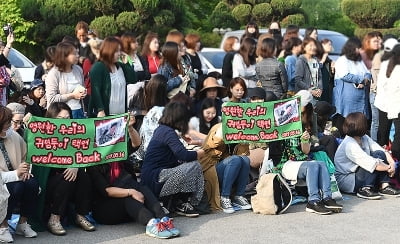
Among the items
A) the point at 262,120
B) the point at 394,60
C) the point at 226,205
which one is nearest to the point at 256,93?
the point at 262,120

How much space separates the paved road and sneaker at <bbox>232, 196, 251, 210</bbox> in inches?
4.6

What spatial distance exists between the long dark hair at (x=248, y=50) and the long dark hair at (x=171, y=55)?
1.61m

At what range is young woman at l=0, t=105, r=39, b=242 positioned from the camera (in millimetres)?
6645

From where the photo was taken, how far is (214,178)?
8.03 meters

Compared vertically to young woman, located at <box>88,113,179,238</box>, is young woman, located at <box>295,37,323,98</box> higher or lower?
higher

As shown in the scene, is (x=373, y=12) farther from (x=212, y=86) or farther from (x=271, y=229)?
(x=271, y=229)

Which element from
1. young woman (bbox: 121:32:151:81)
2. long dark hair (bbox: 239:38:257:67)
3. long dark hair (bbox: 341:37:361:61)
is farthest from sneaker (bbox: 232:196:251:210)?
long dark hair (bbox: 341:37:361:61)

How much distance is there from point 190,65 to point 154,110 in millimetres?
2216

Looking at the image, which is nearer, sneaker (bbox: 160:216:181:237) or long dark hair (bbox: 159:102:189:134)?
sneaker (bbox: 160:216:181:237)

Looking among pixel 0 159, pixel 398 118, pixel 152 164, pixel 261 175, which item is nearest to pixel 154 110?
pixel 152 164

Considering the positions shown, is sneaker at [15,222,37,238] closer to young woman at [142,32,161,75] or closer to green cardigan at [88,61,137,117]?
green cardigan at [88,61,137,117]

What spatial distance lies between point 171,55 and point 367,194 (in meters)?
3.15

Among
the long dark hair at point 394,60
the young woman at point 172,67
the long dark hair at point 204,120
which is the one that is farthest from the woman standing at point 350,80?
the long dark hair at point 204,120

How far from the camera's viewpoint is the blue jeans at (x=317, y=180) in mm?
7984
